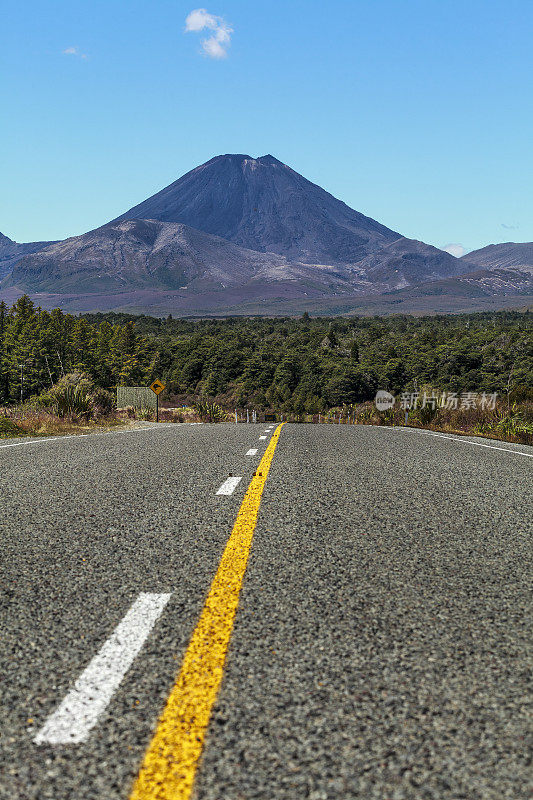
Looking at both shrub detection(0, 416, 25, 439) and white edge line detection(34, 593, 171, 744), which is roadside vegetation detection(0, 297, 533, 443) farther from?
white edge line detection(34, 593, 171, 744)

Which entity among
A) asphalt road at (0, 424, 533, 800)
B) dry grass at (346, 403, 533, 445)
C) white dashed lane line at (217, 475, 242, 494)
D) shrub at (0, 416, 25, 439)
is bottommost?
dry grass at (346, 403, 533, 445)

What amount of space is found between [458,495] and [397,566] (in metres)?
2.61

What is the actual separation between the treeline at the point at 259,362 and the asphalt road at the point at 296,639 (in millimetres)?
97775

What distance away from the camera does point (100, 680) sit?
221cm

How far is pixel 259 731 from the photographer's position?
1933 millimetres

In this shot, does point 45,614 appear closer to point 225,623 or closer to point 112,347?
point 225,623

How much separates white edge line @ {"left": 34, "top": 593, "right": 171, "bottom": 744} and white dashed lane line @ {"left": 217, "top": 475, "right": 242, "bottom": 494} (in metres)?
3.02

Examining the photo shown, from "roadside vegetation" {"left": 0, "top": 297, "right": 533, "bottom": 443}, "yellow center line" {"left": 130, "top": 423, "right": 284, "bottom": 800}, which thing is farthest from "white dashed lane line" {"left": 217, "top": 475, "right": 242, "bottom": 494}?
"roadside vegetation" {"left": 0, "top": 297, "right": 533, "bottom": 443}

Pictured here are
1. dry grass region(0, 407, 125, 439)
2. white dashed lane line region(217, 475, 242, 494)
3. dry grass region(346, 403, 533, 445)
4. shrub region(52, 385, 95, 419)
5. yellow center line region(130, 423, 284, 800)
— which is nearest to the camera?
yellow center line region(130, 423, 284, 800)

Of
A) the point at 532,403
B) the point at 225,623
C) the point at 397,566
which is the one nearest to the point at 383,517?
the point at 397,566

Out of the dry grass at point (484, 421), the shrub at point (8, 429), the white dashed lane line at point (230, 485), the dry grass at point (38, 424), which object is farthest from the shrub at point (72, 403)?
the white dashed lane line at point (230, 485)

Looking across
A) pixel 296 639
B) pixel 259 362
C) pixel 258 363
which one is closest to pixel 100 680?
pixel 296 639

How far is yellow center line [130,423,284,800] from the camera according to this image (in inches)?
66.5

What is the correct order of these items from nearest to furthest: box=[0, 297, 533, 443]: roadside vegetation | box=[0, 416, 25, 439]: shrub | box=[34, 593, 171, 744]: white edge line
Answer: box=[34, 593, 171, 744]: white edge line → box=[0, 416, 25, 439]: shrub → box=[0, 297, 533, 443]: roadside vegetation
